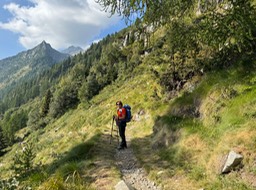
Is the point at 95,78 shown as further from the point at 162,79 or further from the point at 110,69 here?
the point at 162,79

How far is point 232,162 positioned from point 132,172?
3.74m

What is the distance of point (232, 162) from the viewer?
729 centimetres

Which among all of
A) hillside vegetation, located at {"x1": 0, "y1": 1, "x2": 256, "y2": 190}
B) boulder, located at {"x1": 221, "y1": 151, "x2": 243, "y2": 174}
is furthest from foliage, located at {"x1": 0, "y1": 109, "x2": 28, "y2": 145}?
boulder, located at {"x1": 221, "y1": 151, "x2": 243, "y2": 174}

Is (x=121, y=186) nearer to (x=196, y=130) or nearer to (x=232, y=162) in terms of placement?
(x=232, y=162)

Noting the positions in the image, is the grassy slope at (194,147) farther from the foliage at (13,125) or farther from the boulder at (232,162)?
the foliage at (13,125)

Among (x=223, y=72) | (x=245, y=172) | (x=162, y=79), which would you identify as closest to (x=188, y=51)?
(x=162, y=79)

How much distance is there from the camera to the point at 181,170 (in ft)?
28.3

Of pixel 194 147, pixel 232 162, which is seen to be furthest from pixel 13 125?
pixel 232 162

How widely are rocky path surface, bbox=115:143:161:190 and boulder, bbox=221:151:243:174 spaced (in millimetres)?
2015

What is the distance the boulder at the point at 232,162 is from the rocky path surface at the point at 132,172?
2015 millimetres

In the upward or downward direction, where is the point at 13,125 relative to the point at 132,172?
downward

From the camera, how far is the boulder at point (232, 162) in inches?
288

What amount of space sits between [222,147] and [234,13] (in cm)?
521

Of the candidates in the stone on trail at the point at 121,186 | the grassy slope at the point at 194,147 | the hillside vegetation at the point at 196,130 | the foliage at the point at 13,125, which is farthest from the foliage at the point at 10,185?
the foliage at the point at 13,125
